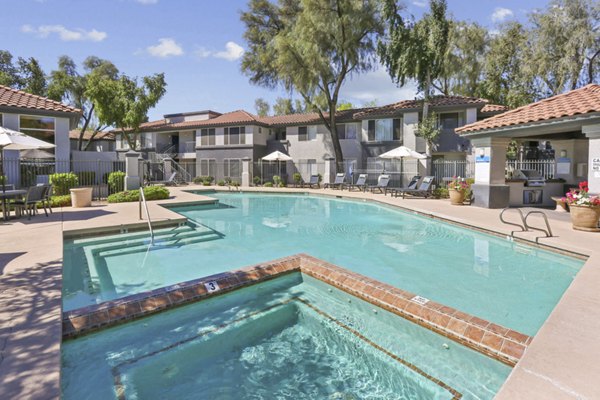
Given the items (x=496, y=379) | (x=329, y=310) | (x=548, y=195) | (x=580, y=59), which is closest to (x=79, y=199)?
(x=329, y=310)

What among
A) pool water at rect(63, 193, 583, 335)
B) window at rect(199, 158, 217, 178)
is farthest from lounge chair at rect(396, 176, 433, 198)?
window at rect(199, 158, 217, 178)

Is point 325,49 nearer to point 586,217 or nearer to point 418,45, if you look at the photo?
point 418,45

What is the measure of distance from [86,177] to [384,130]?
62.7ft

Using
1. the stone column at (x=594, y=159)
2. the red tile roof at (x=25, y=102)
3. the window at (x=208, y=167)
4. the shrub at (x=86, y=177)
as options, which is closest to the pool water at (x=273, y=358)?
the stone column at (x=594, y=159)

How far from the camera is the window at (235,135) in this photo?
30156mm

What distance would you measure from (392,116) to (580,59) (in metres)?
11.5

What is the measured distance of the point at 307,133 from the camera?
94.8ft

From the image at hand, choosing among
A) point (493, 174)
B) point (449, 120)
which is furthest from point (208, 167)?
point (493, 174)

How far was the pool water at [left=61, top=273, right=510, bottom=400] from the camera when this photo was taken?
10.2 ft

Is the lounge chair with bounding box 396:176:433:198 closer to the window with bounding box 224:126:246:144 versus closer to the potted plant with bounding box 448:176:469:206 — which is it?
the potted plant with bounding box 448:176:469:206

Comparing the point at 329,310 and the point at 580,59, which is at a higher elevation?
the point at 580,59

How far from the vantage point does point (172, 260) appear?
709 centimetres

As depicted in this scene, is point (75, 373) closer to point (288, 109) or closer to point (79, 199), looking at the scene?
point (79, 199)

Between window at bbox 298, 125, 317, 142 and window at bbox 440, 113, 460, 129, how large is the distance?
9.59 m
